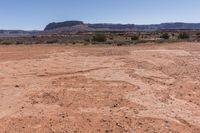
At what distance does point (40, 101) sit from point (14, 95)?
1.33 meters

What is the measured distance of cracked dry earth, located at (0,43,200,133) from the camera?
8750mm

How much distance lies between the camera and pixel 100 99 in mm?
11438

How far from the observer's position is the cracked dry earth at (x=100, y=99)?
8750 mm

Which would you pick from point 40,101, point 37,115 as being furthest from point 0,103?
point 37,115

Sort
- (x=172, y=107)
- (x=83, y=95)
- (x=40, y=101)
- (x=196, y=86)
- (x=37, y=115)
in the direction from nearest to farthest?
(x=37, y=115) < (x=172, y=107) < (x=40, y=101) < (x=83, y=95) < (x=196, y=86)

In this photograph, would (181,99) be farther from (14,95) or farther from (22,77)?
(22,77)

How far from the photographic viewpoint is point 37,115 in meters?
9.63

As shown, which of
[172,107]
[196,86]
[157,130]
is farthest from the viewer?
[196,86]

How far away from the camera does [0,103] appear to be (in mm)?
10938

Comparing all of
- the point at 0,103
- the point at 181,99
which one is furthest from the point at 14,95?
the point at 181,99

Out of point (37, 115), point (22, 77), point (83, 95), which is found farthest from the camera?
point (22, 77)

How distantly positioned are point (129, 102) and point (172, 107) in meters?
1.22

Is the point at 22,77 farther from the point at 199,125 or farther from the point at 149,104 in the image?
the point at 199,125

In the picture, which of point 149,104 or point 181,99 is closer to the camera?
point 149,104
